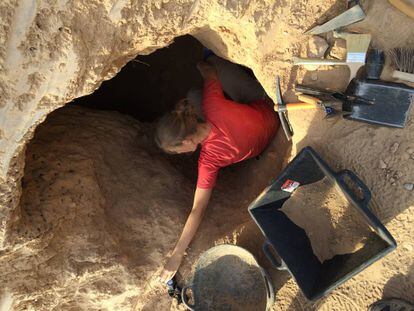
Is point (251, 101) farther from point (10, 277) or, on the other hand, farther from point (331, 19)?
point (10, 277)

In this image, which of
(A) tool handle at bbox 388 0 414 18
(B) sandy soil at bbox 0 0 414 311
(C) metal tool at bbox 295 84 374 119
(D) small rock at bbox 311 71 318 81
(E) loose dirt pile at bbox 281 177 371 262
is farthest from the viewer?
(E) loose dirt pile at bbox 281 177 371 262

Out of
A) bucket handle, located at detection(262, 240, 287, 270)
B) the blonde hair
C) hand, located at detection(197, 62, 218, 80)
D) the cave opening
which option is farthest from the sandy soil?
the cave opening

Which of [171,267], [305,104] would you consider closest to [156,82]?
[171,267]

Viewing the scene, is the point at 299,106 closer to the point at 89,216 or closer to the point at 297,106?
the point at 297,106

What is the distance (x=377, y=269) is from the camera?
204 centimetres

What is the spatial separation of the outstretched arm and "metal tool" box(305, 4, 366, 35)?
990 millimetres

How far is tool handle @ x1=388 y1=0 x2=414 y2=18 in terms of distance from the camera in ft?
5.70

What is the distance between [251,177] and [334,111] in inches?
33.8

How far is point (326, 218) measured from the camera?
2.18 metres

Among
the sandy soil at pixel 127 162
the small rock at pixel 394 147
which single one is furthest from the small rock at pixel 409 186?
the small rock at pixel 394 147

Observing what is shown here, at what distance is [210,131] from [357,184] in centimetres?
78

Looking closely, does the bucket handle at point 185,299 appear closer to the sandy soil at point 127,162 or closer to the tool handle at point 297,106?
the sandy soil at point 127,162

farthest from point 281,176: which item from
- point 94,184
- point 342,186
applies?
point 94,184

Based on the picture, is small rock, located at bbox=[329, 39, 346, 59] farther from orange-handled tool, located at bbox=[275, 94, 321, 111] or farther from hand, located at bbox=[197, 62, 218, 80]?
hand, located at bbox=[197, 62, 218, 80]
